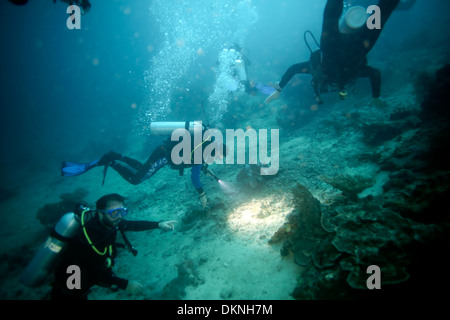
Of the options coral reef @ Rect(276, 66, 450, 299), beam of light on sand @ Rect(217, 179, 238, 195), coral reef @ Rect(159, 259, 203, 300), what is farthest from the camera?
beam of light on sand @ Rect(217, 179, 238, 195)

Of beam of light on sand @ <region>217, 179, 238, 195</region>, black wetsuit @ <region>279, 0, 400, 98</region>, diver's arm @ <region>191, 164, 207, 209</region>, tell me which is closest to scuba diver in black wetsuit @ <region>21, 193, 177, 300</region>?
diver's arm @ <region>191, 164, 207, 209</region>

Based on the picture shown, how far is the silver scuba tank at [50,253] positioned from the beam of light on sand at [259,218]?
131 inches

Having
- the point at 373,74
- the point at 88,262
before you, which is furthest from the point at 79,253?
the point at 373,74

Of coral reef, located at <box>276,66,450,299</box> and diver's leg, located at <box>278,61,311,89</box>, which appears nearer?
coral reef, located at <box>276,66,450,299</box>

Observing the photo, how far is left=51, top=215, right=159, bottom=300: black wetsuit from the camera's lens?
288cm

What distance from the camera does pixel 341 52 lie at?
150 inches

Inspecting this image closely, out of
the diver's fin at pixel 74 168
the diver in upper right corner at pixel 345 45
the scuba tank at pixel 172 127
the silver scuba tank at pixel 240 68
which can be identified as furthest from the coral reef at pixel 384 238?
the silver scuba tank at pixel 240 68

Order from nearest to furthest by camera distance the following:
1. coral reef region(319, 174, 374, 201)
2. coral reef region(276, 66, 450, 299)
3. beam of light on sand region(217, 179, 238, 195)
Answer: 1. coral reef region(276, 66, 450, 299)
2. coral reef region(319, 174, 374, 201)
3. beam of light on sand region(217, 179, 238, 195)

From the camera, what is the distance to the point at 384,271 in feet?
7.80

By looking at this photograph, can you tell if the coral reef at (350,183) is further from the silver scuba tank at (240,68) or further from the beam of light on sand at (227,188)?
the silver scuba tank at (240,68)

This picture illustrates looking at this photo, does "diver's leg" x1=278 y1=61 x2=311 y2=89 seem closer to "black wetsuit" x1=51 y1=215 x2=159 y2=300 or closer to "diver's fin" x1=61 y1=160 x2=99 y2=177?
"black wetsuit" x1=51 y1=215 x2=159 y2=300

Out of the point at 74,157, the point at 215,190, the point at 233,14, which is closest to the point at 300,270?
the point at 215,190

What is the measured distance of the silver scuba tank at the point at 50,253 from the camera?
292 cm
